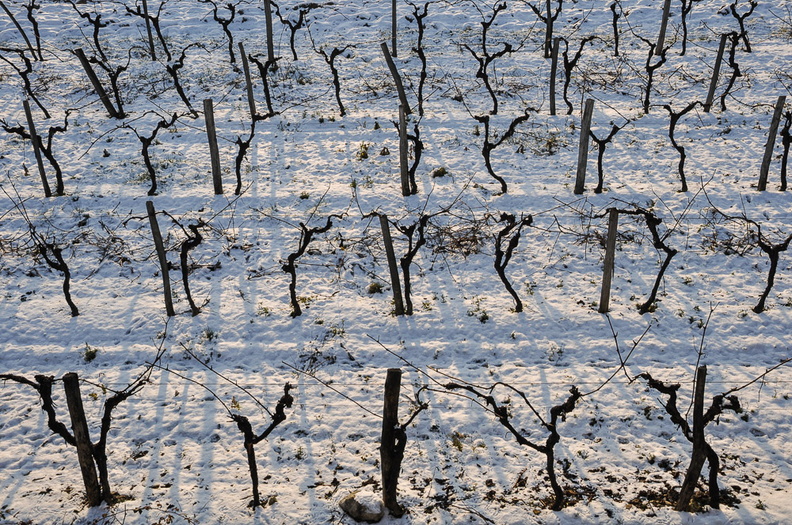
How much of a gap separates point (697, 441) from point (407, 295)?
3.65 meters

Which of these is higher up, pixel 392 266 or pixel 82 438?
pixel 392 266

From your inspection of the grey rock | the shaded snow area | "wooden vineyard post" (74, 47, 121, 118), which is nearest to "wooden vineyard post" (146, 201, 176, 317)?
the shaded snow area

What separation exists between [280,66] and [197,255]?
788 cm

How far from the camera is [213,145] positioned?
31.2ft

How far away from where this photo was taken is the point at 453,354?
670 cm

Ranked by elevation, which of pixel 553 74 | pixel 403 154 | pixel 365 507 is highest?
pixel 553 74

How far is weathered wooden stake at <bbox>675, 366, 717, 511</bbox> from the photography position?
4.29 meters

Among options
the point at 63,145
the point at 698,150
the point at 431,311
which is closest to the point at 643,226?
the point at 698,150

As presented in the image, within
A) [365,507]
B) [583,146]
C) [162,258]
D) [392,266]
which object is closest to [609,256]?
[392,266]

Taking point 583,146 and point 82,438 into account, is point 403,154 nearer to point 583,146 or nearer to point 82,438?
point 583,146

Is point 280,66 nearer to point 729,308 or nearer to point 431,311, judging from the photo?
point 431,311

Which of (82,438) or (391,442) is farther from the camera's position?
(82,438)

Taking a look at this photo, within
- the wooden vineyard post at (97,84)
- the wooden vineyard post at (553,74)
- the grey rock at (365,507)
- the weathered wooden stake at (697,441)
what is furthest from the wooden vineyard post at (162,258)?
the wooden vineyard post at (553,74)

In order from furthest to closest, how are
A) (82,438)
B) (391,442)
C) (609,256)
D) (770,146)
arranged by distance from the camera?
(770,146)
(609,256)
(82,438)
(391,442)
